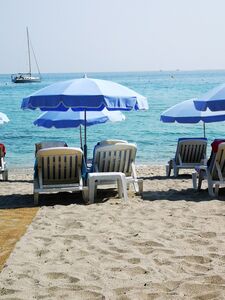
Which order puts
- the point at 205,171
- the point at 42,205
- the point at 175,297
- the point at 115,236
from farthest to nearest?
the point at 205,171 < the point at 42,205 < the point at 115,236 < the point at 175,297

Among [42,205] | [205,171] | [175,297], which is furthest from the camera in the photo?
[205,171]

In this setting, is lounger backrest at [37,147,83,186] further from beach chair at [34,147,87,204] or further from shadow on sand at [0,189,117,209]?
shadow on sand at [0,189,117,209]

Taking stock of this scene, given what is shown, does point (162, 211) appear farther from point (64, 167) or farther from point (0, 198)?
point (0, 198)

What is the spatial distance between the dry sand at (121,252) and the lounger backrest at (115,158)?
69 cm

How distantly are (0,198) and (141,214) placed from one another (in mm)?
2903

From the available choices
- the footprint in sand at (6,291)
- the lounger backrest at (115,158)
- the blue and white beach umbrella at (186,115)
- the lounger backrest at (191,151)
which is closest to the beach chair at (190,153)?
the lounger backrest at (191,151)

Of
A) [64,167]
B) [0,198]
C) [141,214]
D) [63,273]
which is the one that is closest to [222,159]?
[141,214]

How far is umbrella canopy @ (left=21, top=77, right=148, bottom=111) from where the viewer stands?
747 cm

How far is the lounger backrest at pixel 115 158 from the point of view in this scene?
7.89m

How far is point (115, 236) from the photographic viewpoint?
5367mm

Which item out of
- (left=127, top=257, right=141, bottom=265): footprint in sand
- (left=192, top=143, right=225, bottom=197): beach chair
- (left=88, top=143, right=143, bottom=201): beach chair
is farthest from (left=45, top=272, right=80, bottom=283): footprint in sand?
(left=192, top=143, right=225, bottom=197): beach chair

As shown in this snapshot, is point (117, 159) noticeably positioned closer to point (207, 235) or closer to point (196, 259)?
point (207, 235)

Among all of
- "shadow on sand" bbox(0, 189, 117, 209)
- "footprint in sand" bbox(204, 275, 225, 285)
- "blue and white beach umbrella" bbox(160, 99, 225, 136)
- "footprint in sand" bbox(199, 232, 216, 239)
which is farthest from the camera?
"blue and white beach umbrella" bbox(160, 99, 225, 136)

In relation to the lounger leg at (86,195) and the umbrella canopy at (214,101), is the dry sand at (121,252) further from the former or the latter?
the umbrella canopy at (214,101)
